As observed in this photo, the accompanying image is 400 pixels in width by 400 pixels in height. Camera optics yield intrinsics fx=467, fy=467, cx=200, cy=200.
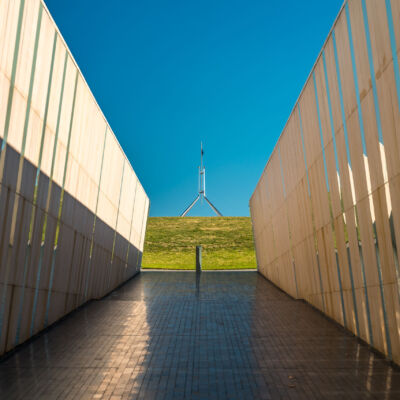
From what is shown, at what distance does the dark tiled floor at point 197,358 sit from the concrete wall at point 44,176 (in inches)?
38.4

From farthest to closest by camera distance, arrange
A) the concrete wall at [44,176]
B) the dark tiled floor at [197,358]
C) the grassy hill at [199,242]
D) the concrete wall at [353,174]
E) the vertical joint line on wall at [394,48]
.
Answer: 1. the grassy hill at [199,242]
2. the concrete wall at [44,176]
3. the concrete wall at [353,174]
4. the vertical joint line on wall at [394,48]
5. the dark tiled floor at [197,358]

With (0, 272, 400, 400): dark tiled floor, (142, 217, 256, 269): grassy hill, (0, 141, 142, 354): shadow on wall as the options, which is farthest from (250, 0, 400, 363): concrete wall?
(142, 217, 256, 269): grassy hill

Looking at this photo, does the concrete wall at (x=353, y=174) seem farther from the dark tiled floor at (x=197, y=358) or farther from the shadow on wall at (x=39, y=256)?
the shadow on wall at (x=39, y=256)

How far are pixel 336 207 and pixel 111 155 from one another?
8829mm

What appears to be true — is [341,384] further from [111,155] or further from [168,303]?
[111,155]

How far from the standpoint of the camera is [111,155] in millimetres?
16594

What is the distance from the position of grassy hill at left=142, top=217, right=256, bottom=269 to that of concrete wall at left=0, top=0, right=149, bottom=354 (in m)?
17.0

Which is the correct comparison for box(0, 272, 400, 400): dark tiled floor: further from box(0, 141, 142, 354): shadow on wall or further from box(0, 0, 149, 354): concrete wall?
box(0, 0, 149, 354): concrete wall

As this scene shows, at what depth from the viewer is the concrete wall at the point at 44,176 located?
802 cm

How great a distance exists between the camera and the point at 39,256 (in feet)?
32.3

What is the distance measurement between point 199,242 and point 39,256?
3012cm

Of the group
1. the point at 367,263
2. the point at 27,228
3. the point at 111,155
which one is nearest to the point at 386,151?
the point at 367,263

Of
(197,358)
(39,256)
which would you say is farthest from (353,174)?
(39,256)

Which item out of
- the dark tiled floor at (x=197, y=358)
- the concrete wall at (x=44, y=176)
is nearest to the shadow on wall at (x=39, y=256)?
the concrete wall at (x=44, y=176)
